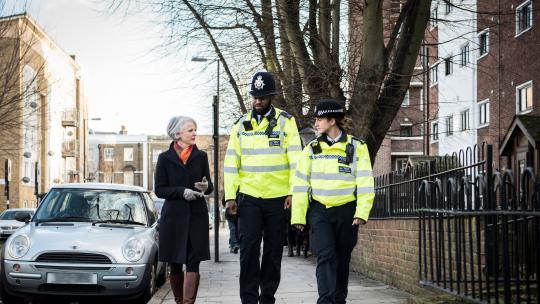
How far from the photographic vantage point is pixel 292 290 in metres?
11.0

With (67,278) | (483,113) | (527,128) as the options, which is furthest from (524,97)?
(67,278)

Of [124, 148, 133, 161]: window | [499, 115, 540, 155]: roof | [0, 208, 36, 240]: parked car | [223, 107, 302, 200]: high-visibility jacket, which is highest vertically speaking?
[124, 148, 133, 161]: window

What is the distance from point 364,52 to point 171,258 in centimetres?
822

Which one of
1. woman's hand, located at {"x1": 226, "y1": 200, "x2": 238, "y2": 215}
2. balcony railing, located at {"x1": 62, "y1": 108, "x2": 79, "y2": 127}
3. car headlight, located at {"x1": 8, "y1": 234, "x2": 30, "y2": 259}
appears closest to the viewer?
woman's hand, located at {"x1": 226, "y1": 200, "x2": 238, "y2": 215}

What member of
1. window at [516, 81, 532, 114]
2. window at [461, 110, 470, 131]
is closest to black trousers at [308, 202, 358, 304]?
window at [516, 81, 532, 114]

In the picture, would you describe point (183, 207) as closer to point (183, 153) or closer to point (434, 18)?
A: point (183, 153)

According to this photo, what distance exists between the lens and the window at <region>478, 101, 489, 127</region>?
34.4 metres

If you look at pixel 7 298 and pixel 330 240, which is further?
pixel 7 298

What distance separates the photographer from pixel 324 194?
695 centimetres

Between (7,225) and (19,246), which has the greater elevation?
(19,246)

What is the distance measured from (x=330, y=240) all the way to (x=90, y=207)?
5.45m

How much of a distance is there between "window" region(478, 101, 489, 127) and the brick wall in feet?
67.9

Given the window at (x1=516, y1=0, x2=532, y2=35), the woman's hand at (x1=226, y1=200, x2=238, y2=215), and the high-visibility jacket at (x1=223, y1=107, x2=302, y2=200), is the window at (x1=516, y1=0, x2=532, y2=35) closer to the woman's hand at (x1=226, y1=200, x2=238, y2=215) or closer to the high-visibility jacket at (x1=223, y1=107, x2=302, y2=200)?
the high-visibility jacket at (x1=223, y1=107, x2=302, y2=200)

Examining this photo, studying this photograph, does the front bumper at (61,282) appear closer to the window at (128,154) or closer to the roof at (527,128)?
the roof at (527,128)
